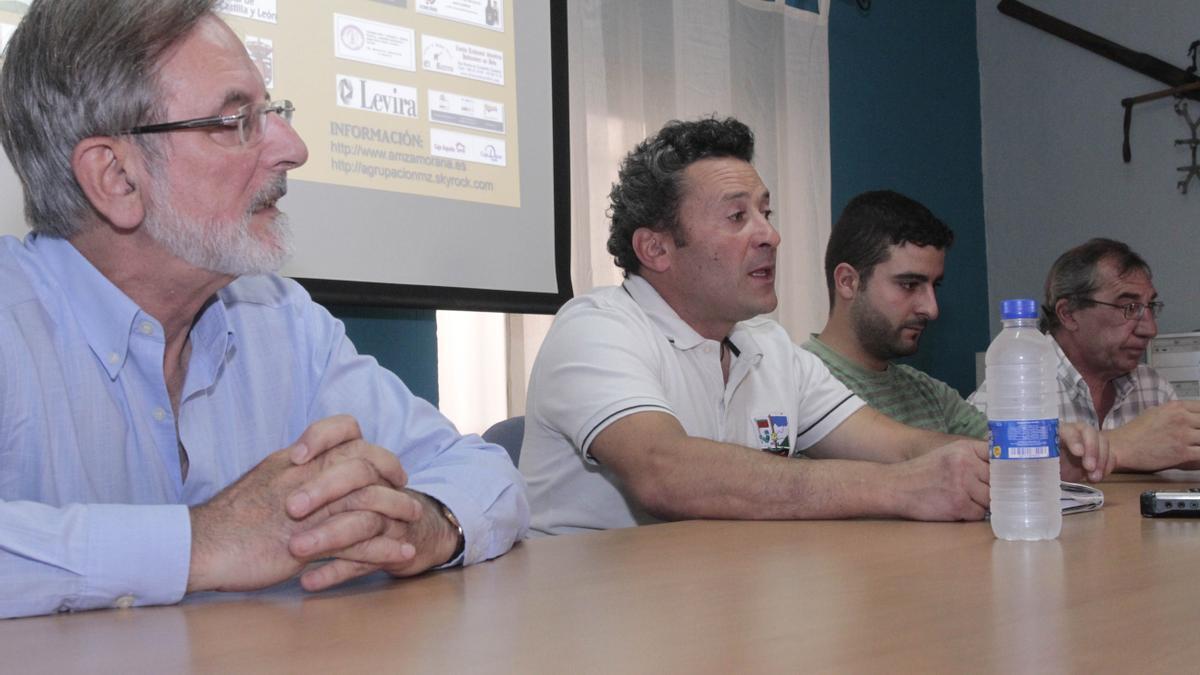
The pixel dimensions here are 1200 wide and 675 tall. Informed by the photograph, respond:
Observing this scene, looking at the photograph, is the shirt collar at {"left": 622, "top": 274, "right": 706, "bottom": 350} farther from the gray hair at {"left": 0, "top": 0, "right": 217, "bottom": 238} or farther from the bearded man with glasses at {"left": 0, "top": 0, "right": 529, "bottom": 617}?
the gray hair at {"left": 0, "top": 0, "right": 217, "bottom": 238}

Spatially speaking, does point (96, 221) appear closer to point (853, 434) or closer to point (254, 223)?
point (254, 223)

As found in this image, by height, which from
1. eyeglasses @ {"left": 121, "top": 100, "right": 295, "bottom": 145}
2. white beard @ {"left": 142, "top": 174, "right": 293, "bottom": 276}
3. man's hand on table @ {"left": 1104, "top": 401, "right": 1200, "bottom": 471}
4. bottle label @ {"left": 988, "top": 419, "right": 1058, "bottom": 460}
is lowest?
man's hand on table @ {"left": 1104, "top": 401, "right": 1200, "bottom": 471}

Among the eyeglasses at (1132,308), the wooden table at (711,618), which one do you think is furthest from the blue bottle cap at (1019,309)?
the eyeglasses at (1132,308)

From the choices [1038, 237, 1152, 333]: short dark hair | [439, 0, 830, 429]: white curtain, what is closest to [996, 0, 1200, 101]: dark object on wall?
[1038, 237, 1152, 333]: short dark hair

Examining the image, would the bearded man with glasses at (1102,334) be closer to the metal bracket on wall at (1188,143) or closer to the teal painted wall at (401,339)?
the metal bracket on wall at (1188,143)

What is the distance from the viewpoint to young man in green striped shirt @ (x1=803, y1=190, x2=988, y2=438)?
3.05 metres

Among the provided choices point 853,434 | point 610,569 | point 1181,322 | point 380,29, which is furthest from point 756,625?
point 1181,322

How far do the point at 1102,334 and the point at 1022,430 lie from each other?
89.6 inches

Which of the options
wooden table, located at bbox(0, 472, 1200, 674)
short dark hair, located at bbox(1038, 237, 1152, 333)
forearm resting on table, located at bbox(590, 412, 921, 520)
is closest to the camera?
wooden table, located at bbox(0, 472, 1200, 674)

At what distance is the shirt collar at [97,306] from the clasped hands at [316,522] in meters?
0.29

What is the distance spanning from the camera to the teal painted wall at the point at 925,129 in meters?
4.14

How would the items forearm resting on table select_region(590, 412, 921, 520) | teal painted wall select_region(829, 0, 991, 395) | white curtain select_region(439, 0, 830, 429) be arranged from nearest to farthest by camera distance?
1. forearm resting on table select_region(590, 412, 921, 520)
2. white curtain select_region(439, 0, 830, 429)
3. teal painted wall select_region(829, 0, 991, 395)

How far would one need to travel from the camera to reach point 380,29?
2.62m

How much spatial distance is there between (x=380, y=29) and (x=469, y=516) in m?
1.65
